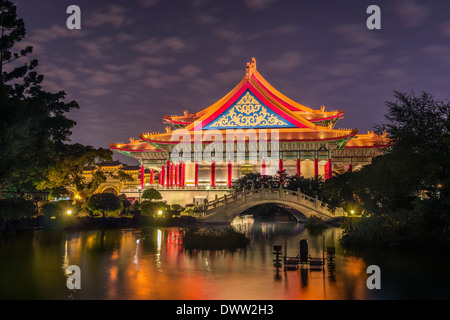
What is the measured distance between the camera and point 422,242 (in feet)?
52.6

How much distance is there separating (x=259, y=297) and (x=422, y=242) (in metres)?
10.1

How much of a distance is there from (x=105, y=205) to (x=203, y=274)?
19.3 metres

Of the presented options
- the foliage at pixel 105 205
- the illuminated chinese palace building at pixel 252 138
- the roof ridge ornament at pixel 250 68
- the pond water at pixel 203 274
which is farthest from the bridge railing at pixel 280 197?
the roof ridge ornament at pixel 250 68

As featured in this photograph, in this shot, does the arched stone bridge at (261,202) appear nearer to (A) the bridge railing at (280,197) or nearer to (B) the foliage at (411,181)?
(A) the bridge railing at (280,197)

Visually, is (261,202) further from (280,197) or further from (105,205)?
(105,205)

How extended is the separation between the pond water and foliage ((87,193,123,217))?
11.3 m

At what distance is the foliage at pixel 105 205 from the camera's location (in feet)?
95.1

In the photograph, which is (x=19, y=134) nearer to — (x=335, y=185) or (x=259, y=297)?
(x=259, y=297)

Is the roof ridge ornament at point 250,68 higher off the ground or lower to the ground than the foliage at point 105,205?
higher

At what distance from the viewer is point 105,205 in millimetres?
28984

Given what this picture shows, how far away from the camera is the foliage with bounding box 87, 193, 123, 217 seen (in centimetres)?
2900

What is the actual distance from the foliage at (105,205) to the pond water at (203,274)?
1129cm

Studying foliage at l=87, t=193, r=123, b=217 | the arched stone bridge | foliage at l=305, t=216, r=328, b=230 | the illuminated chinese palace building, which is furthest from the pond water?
the illuminated chinese palace building
